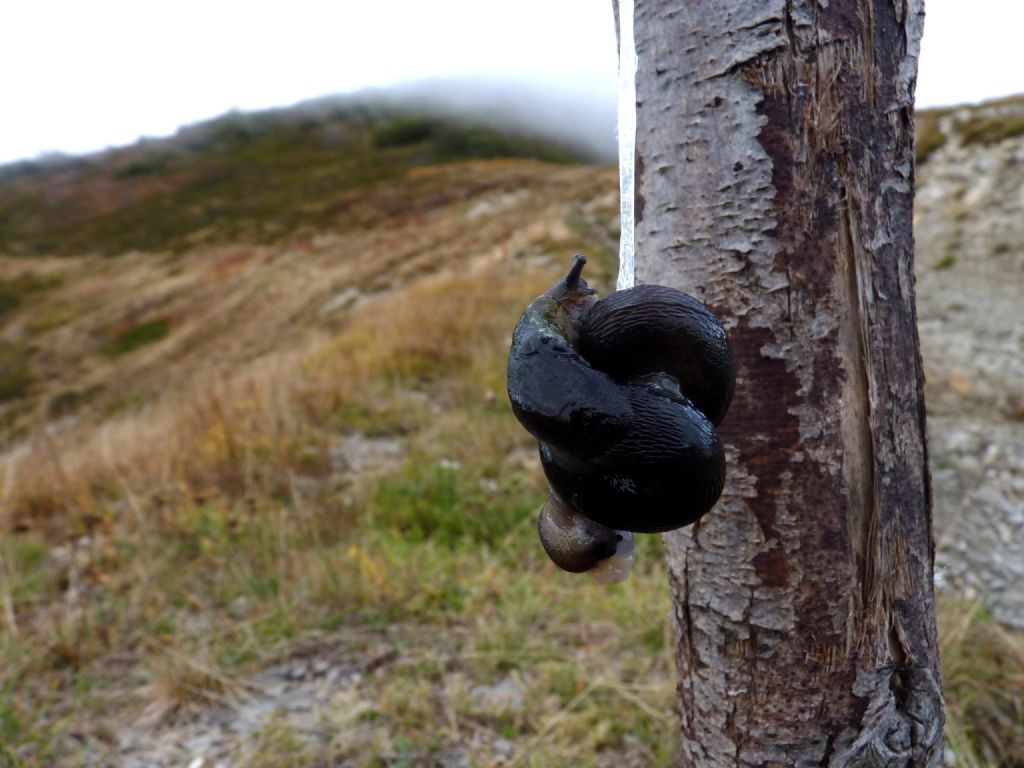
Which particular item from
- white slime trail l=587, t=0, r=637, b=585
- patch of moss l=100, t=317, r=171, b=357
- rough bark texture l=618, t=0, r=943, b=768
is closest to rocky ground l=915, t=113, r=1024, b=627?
rough bark texture l=618, t=0, r=943, b=768

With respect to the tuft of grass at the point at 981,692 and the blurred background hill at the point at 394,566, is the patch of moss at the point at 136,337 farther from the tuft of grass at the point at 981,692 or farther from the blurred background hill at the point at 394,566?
the tuft of grass at the point at 981,692

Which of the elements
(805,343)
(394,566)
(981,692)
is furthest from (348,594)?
(805,343)

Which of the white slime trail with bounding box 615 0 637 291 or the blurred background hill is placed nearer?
the white slime trail with bounding box 615 0 637 291

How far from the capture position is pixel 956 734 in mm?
2115

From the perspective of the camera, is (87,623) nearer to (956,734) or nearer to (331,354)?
(956,734)

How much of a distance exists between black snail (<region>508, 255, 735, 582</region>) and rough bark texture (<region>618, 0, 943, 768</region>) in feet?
1.12

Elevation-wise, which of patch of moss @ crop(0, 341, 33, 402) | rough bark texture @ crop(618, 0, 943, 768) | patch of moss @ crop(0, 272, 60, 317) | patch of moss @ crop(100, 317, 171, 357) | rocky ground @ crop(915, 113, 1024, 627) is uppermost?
rough bark texture @ crop(618, 0, 943, 768)

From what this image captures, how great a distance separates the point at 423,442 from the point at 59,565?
219cm

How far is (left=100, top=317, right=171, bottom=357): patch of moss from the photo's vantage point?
716 inches

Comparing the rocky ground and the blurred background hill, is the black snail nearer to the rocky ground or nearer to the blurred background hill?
the rocky ground

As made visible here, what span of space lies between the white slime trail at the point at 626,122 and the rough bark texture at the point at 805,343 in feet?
0.09

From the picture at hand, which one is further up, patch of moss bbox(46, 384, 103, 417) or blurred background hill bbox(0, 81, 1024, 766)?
blurred background hill bbox(0, 81, 1024, 766)

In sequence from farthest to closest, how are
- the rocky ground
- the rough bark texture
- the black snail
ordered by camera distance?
the rocky ground < the rough bark texture < the black snail

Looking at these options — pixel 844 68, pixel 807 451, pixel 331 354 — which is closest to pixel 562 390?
pixel 807 451
